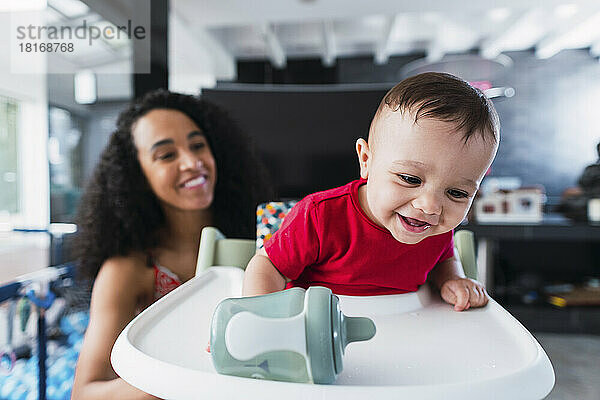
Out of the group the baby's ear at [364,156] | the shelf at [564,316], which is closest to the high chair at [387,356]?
the baby's ear at [364,156]

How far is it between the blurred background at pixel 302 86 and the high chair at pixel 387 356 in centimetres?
14

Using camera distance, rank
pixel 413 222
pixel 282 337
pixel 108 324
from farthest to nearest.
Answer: pixel 108 324
pixel 413 222
pixel 282 337

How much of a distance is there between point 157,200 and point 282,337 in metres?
0.47

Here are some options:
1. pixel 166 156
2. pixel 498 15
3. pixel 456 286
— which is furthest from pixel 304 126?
pixel 498 15

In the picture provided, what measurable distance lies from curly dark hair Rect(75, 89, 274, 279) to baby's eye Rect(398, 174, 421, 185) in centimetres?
36

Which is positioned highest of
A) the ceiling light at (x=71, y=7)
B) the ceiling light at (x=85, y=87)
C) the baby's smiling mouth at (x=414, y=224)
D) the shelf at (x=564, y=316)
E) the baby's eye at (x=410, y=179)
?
the ceiling light at (x=71, y=7)

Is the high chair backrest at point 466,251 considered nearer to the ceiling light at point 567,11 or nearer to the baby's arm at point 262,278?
the baby's arm at point 262,278

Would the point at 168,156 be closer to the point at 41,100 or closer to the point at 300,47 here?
the point at 41,100

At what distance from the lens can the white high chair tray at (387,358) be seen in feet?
0.66

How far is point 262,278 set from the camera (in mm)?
354

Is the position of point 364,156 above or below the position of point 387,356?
above

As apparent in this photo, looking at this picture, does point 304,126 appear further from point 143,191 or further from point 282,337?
point 282,337

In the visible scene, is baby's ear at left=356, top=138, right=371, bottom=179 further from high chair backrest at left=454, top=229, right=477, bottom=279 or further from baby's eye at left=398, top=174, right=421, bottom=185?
high chair backrest at left=454, top=229, right=477, bottom=279

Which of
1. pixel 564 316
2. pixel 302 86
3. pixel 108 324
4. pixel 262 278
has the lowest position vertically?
pixel 564 316
